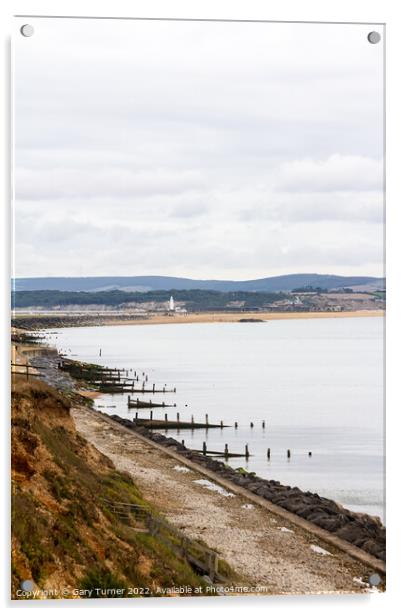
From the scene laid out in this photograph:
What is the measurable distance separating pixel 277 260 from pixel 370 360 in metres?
1.30

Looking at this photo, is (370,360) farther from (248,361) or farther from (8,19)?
(8,19)

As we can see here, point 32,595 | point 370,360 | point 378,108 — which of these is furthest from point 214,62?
point 32,595

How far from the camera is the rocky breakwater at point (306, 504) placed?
9688 millimetres

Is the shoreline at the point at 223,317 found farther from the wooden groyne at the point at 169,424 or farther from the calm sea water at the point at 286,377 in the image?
the wooden groyne at the point at 169,424

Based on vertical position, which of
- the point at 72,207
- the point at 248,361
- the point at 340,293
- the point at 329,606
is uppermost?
the point at 72,207

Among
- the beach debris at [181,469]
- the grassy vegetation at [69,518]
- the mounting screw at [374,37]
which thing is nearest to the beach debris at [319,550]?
the grassy vegetation at [69,518]

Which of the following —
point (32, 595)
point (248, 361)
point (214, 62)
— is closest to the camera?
point (32, 595)

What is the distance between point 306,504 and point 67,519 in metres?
2.90

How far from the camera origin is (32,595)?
8.91 m

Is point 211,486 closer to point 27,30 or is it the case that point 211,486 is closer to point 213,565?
point 213,565

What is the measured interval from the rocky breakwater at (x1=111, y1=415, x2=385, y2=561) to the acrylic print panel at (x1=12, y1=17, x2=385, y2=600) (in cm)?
4

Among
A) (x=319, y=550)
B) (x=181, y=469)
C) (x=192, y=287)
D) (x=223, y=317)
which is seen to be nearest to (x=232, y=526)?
(x=319, y=550)

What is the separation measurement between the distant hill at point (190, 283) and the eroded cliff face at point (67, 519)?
3.07 feet
